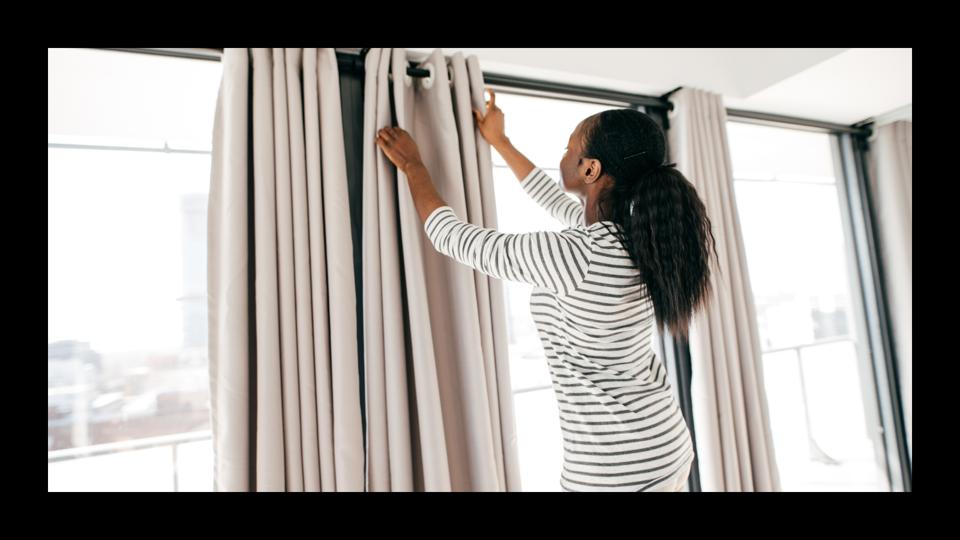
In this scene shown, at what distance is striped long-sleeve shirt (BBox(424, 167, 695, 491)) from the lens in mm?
1037

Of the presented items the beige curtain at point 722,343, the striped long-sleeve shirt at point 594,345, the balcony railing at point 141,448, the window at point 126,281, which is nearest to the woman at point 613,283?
the striped long-sleeve shirt at point 594,345

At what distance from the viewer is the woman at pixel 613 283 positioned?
1039 millimetres

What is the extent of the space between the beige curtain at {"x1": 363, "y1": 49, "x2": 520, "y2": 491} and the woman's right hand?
1.1 inches

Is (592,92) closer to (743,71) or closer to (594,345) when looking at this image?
(743,71)

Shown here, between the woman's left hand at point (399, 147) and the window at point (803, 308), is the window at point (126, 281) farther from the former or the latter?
the window at point (803, 308)

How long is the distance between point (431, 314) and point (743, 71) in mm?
1547

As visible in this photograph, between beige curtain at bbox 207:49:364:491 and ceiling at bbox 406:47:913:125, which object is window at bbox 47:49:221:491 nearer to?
beige curtain at bbox 207:49:364:491

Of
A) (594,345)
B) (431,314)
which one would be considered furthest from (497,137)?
(594,345)

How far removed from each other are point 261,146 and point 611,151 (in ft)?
2.67

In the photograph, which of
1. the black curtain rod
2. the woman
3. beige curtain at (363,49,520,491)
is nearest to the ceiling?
the black curtain rod

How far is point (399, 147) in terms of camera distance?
1.30 meters

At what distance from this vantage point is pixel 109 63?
145 centimetres
